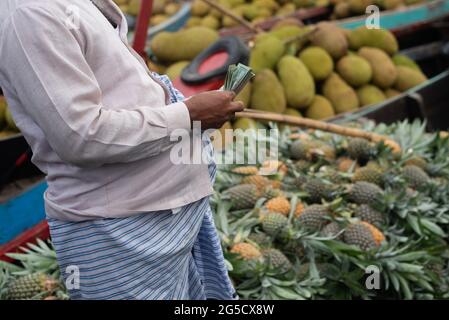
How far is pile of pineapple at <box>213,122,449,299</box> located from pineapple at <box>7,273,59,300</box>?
0.72 m

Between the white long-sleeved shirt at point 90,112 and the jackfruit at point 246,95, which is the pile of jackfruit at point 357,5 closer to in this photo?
the jackfruit at point 246,95

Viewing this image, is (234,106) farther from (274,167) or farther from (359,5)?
(359,5)

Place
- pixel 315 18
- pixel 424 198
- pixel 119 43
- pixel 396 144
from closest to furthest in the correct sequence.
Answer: pixel 119 43
pixel 424 198
pixel 396 144
pixel 315 18


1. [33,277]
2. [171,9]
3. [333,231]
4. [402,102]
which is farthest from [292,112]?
[171,9]

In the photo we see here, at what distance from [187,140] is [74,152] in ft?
1.03

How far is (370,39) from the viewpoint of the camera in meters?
4.80

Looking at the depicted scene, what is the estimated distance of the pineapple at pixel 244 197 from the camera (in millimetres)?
2699

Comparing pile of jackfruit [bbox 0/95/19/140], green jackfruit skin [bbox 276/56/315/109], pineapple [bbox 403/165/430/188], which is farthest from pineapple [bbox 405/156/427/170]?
pile of jackfruit [bbox 0/95/19/140]

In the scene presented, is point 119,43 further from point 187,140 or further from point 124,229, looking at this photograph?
point 124,229

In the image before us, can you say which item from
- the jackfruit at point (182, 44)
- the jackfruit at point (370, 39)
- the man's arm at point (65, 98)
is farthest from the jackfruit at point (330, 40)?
the man's arm at point (65, 98)

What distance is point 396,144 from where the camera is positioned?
3199mm
